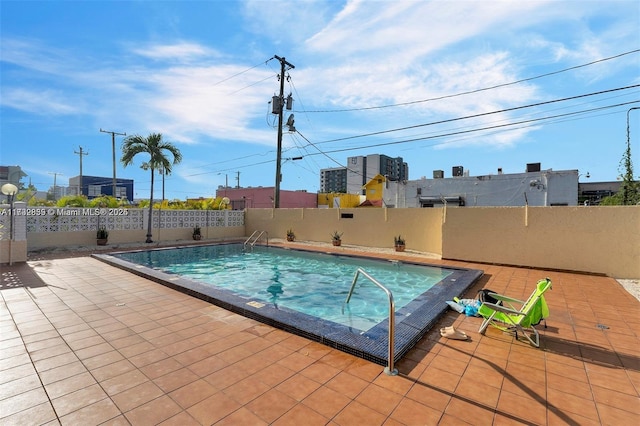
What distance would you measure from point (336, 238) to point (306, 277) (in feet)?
18.5

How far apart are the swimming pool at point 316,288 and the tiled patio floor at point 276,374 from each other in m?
0.22

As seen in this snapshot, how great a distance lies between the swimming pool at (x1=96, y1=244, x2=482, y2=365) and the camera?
405 centimetres

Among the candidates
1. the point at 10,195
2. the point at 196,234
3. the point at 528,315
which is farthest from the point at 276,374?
the point at 196,234

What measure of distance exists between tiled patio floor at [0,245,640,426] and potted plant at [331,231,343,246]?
9480mm

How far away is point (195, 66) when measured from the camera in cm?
1141

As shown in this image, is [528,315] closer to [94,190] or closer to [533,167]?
[533,167]

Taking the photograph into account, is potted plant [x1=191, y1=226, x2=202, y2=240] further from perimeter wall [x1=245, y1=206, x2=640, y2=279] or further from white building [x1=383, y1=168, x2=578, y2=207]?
white building [x1=383, y1=168, x2=578, y2=207]

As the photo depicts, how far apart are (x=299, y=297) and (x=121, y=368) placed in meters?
4.31

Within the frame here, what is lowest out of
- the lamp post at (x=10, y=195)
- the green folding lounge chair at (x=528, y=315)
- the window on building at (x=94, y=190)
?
the green folding lounge chair at (x=528, y=315)

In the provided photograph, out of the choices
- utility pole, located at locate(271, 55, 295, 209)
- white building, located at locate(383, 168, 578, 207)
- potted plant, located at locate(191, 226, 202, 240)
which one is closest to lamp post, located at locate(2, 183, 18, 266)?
potted plant, located at locate(191, 226, 202, 240)

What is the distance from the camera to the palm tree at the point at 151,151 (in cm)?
1391

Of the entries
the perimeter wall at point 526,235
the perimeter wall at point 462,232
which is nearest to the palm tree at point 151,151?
the perimeter wall at point 462,232

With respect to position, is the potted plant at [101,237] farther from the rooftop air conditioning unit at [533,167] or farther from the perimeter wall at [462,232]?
the rooftop air conditioning unit at [533,167]

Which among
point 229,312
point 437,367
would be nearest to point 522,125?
point 437,367
